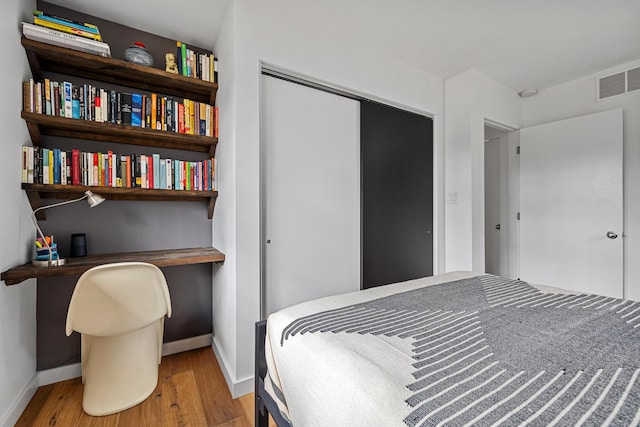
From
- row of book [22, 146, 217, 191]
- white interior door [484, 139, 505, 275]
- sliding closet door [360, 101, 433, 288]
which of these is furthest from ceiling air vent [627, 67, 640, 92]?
row of book [22, 146, 217, 191]

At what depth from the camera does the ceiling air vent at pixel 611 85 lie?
8.60 ft

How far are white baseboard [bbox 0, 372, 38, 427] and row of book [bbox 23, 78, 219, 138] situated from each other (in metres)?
1.59

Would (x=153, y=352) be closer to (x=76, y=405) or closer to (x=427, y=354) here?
(x=76, y=405)

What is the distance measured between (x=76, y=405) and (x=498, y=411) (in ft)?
7.04

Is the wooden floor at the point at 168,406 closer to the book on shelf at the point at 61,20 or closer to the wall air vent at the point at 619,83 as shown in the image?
the book on shelf at the point at 61,20

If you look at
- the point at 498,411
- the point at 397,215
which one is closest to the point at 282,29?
the point at 397,215

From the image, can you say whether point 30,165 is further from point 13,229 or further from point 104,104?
point 104,104

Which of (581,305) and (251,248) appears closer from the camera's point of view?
(581,305)

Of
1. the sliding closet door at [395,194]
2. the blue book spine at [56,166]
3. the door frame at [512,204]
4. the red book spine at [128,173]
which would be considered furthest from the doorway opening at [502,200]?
the blue book spine at [56,166]

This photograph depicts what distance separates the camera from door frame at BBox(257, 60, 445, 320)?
192 cm

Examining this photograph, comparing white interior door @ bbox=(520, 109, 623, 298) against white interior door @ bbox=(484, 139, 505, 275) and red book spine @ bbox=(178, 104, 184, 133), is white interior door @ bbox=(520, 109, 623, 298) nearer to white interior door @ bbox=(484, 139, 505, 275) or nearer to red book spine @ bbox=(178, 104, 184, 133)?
white interior door @ bbox=(484, 139, 505, 275)

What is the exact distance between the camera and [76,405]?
61.8 inches

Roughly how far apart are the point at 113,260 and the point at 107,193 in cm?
46

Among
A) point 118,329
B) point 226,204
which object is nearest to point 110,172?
point 226,204
